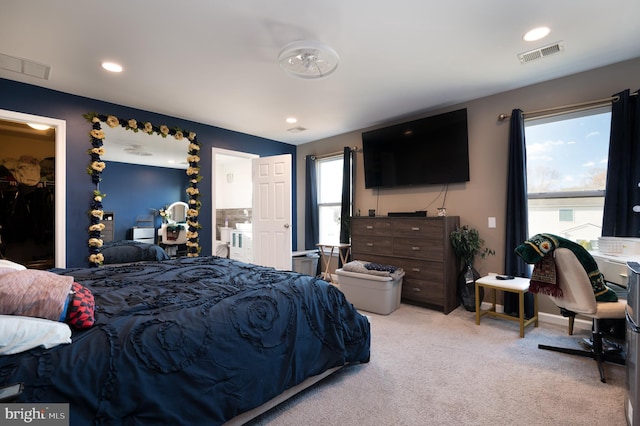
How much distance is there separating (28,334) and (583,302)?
3.16 m

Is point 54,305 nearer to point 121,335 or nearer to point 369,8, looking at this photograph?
point 121,335

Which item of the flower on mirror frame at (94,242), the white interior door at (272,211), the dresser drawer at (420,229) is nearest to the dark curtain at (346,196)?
the white interior door at (272,211)

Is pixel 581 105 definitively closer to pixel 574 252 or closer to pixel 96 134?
pixel 574 252

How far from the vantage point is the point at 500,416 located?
1.73 metres

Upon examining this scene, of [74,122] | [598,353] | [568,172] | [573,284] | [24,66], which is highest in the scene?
[24,66]

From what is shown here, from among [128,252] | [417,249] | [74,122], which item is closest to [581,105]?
[417,249]

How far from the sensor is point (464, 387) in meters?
2.03

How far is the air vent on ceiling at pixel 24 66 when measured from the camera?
106 inches

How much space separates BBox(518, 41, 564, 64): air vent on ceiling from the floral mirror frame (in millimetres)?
4070

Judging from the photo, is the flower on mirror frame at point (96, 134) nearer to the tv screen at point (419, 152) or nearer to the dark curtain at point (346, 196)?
the dark curtain at point (346, 196)

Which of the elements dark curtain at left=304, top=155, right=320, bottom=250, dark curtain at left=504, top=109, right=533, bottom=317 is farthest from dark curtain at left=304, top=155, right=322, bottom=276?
dark curtain at left=504, top=109, right=533, bottom=317

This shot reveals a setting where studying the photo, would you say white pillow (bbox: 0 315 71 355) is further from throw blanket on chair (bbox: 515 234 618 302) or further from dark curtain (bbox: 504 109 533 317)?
dark curtain (bbox: 504 109 533 317)

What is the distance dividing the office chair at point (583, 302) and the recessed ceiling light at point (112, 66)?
13.4 feet

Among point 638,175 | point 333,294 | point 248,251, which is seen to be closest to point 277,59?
point 333,294
